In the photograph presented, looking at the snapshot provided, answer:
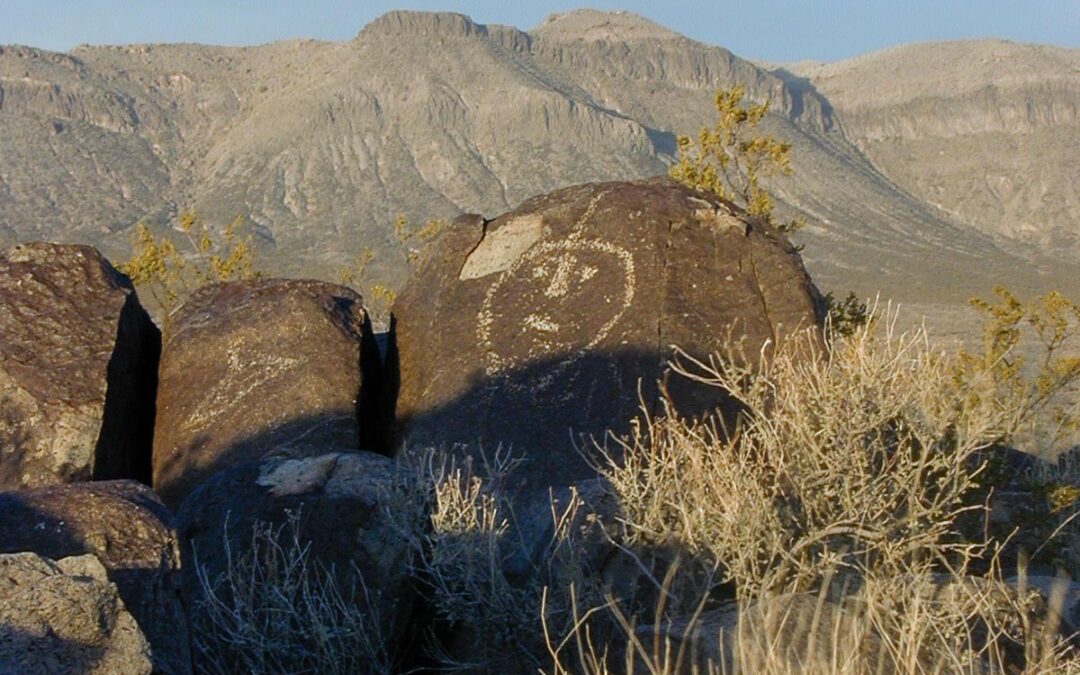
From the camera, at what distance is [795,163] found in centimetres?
9850

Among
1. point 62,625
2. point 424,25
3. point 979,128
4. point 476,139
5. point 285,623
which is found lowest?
point 285,623

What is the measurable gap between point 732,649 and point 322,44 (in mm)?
128579

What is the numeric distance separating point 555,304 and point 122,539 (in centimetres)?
434

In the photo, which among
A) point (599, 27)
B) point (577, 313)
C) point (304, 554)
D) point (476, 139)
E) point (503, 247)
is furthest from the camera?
point (599, 27)

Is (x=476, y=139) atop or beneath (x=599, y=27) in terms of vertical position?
beneath

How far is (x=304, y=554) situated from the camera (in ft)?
16.3

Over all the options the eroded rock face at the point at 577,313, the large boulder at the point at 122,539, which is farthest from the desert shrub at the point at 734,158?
the large boulder at the point at 122,539

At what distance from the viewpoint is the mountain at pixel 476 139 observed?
8088cm

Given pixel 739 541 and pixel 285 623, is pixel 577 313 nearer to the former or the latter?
pixel 739 541

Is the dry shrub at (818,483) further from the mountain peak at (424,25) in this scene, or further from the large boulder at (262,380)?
the mountain peak at (424,25)

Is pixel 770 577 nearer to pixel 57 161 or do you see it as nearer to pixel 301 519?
pixel 301 519

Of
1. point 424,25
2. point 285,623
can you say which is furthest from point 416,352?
point 424,25

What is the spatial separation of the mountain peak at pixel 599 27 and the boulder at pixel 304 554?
12452cm

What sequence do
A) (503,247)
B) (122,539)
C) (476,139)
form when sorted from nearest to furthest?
(122,539), (503,247), (476,139)
